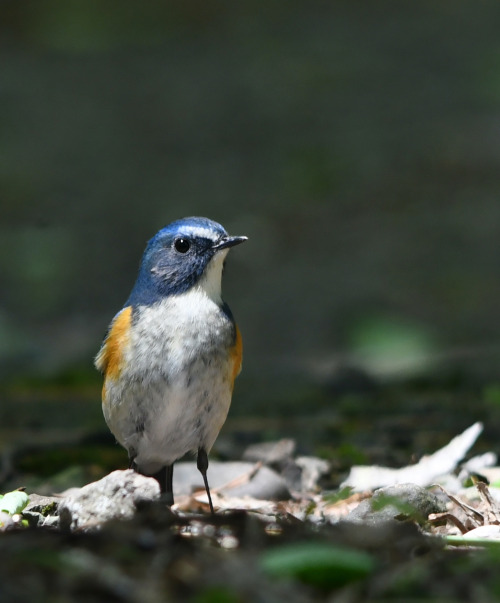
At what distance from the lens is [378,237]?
13.2m

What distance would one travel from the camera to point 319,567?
2.60 metres

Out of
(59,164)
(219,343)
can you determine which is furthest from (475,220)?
(219,343)

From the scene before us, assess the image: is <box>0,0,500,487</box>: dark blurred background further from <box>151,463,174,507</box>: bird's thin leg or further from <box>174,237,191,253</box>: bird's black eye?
<box>174,237,191,253</box>: bird's black eye

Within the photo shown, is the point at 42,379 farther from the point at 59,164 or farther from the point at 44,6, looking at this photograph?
the point at 44,6

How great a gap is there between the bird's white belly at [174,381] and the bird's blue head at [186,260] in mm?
118

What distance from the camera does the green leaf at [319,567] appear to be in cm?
259

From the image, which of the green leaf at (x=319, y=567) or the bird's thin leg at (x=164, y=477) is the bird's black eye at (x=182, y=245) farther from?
the green leaf at (x=319, y=567)

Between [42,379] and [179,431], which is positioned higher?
[42,379]

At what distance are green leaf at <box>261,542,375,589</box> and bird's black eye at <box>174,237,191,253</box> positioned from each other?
2.66 m

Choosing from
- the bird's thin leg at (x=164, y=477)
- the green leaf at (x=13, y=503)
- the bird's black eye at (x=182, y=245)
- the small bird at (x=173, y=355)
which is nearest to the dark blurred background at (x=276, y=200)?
the bird's thin leg at (x=164, y=477)

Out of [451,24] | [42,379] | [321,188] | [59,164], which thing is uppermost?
[451,24]

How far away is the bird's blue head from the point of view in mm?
5055

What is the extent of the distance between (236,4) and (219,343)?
1294cm

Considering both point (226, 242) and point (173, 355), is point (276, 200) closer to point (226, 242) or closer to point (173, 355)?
point (226, 242)
